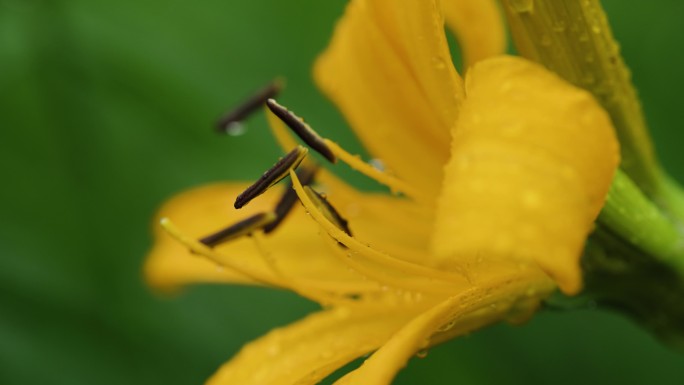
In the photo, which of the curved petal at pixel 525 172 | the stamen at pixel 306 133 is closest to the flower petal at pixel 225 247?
the stamen at pixel 306 133

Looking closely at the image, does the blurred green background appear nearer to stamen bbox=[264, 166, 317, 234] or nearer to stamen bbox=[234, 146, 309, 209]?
stamen bbox=[264, 166, 317, 234]

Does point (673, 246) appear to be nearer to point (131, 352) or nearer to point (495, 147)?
point (495, 147)

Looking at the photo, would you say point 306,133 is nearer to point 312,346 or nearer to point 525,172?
point 312,346

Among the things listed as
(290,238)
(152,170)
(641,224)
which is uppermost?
(152,170)

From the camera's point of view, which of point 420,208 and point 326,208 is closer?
point 326,208

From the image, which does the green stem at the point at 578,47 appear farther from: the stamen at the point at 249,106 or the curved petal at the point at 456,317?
A: the stamen at the point at 249,106

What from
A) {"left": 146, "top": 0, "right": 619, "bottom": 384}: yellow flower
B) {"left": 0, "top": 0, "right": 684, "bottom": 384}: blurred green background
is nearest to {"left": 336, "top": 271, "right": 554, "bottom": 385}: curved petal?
{"left": 146, "top": 0, "right": 619, "bottom": 384}: yellow flower

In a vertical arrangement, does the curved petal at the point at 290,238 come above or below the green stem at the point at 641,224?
above

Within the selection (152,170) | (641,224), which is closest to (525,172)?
(641,224)
